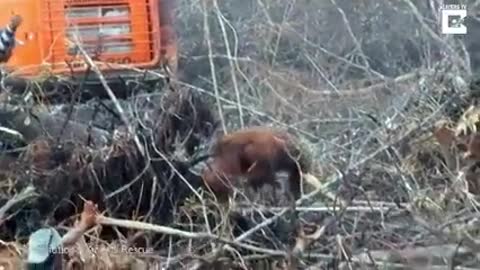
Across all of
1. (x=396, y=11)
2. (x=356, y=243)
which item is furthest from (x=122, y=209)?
(x=396, y=11)

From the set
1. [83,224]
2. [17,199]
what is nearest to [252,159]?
[83,224]

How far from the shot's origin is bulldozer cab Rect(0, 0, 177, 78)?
3463 mm

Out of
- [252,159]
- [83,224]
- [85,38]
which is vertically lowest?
[83,224]

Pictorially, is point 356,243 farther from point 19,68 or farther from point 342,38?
point 19,68

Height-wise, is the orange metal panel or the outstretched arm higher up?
the orange metal panel

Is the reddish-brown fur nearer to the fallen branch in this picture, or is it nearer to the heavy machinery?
the heavy machinery

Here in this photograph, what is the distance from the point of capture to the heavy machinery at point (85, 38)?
346 cm
